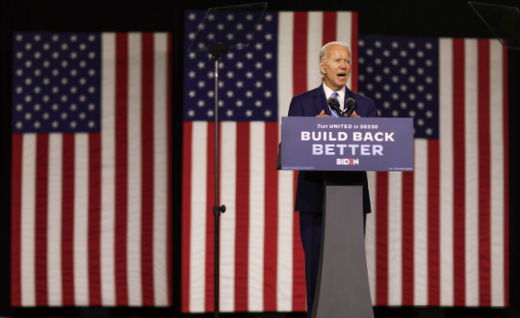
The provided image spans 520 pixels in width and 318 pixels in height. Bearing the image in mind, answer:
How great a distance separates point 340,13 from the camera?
3.96 metres

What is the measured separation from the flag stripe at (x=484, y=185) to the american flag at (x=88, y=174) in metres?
2.41

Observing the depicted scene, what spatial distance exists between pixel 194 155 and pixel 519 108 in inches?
103

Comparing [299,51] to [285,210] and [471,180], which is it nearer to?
[285,210]

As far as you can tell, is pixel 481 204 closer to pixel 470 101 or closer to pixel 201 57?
pixel 470 101

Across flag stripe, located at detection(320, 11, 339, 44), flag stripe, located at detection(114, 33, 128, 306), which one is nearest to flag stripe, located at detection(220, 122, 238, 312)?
flag stripe, located at detection(114, 33, 128, 306)

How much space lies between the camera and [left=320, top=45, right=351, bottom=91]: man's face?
8.46ft

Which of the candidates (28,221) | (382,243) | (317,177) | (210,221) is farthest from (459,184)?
(28,221)

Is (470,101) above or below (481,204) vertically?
above

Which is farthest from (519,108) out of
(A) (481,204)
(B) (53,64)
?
(B) (53,64)

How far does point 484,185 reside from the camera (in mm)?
4227

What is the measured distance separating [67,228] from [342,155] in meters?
2.69

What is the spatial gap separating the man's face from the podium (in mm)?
397

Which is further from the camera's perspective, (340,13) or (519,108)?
(519,108)

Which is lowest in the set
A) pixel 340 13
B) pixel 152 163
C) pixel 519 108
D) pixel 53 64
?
pixel 152 163
